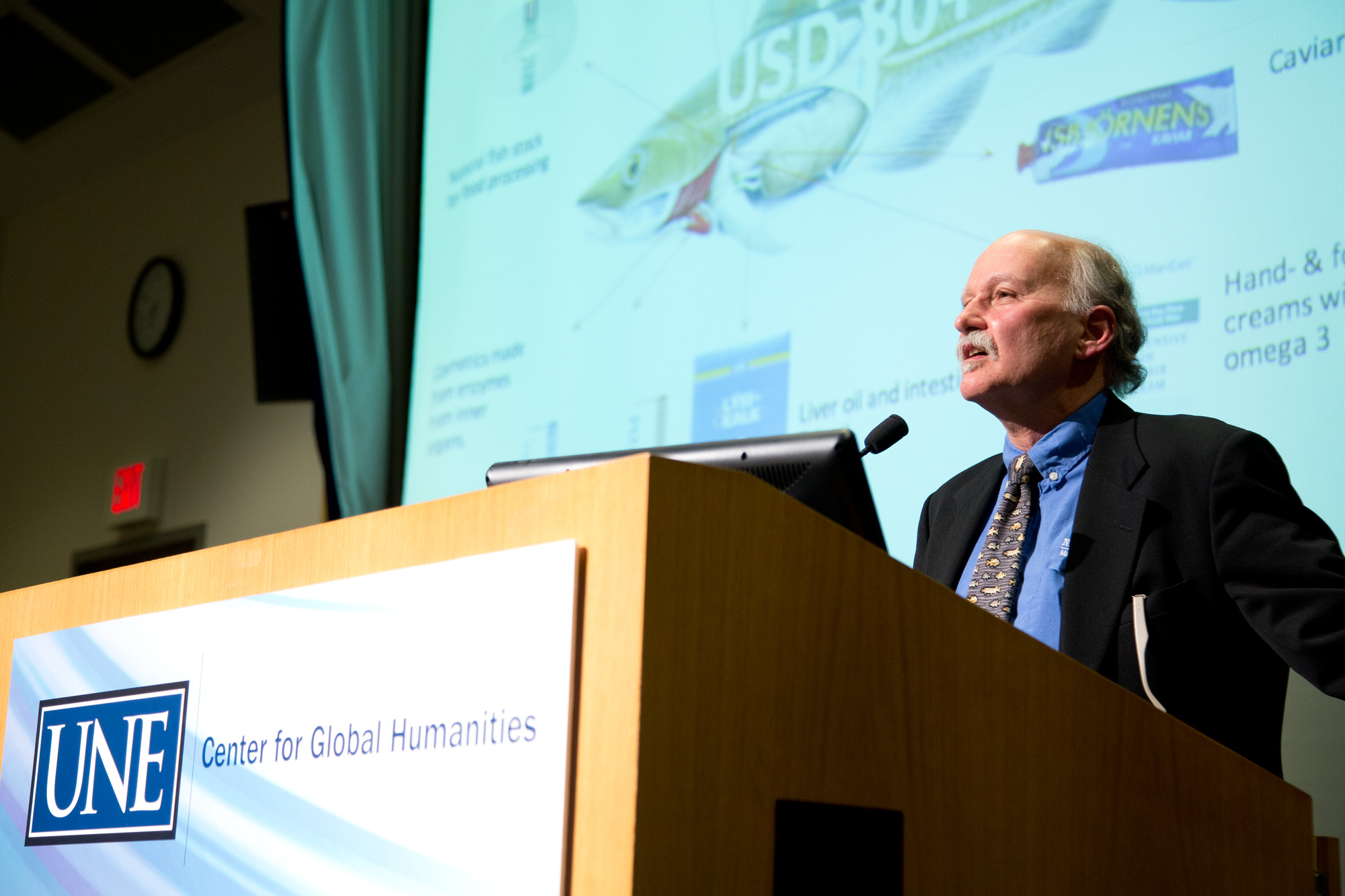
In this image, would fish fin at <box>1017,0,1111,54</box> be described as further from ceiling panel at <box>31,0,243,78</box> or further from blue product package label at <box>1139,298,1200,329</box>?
ceiling panel at <box>31,0,243,78</box>

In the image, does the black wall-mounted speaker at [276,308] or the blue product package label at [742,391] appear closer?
the blue product package label at [742,391]

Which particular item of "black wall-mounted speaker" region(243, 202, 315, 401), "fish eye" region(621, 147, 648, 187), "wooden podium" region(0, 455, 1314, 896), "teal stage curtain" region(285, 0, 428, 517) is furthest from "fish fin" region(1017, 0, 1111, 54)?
"black wall-mounted speaker" region(243, 202, 315, 401)

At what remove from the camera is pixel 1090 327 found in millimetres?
1776

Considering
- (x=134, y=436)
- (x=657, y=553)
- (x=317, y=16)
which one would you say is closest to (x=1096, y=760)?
(x=657, y=553)

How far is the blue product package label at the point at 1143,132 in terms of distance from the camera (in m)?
1.82

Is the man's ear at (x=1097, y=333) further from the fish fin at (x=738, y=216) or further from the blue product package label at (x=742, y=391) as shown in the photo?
the fish fin at (x=738, y=216)

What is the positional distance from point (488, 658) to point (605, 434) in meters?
1.95

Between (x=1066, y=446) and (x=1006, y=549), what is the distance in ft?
0.61

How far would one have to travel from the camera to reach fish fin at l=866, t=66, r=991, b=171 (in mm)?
2156

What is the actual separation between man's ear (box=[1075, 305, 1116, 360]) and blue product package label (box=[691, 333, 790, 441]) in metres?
0.66

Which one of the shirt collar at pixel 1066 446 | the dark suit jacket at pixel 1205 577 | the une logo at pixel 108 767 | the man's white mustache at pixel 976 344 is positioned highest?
the man's white mustache at pixel 976 344

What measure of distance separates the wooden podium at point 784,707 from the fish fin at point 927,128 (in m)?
1.38

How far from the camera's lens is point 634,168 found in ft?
9.10

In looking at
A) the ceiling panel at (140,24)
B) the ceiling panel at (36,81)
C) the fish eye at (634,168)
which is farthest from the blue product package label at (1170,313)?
the ceiling panel at (36,81)
